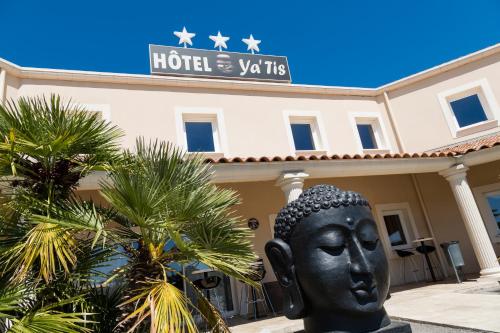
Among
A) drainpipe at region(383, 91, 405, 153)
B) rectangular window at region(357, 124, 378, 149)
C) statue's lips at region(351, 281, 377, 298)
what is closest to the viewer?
statue's lips at region(351, 281, 377, 298)

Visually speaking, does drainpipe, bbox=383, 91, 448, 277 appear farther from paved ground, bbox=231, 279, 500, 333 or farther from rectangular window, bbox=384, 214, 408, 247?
paved ground, bbox=231, 279, 500, 333

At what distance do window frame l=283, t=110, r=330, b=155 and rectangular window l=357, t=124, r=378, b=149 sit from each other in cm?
186

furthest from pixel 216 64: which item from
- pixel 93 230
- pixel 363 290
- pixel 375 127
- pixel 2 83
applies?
pixel 363 290

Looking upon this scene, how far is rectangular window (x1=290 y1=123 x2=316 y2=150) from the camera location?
37.9 ft

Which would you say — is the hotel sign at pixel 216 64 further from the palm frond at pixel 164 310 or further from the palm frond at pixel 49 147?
the palm frond at pixel 164 310

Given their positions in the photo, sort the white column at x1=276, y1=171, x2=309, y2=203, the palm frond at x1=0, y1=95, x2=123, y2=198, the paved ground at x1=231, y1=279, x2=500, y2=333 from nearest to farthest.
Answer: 1. the palm frond at x1=0, y1=95, x2=123, y2=198
2. the paved ground at x1=231, y1=279, x2=500, y2=333
3. the white column at x1=276, y1=171, x2=309, y2=203

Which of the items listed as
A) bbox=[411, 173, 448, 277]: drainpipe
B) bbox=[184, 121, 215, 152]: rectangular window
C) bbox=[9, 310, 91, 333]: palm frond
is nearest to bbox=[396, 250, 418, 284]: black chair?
bbox=[411, 173, 448, 277]: drainpipe

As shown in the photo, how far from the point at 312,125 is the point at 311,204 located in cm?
976

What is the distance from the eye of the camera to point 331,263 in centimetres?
226

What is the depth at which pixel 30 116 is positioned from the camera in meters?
3.61

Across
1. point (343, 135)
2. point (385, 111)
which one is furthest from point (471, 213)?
point (385, 111)

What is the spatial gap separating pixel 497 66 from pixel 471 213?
6.04 metres

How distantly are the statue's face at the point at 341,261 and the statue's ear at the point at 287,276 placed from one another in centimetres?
4

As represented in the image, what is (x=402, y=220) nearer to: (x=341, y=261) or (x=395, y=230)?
(x=395, y=230)
